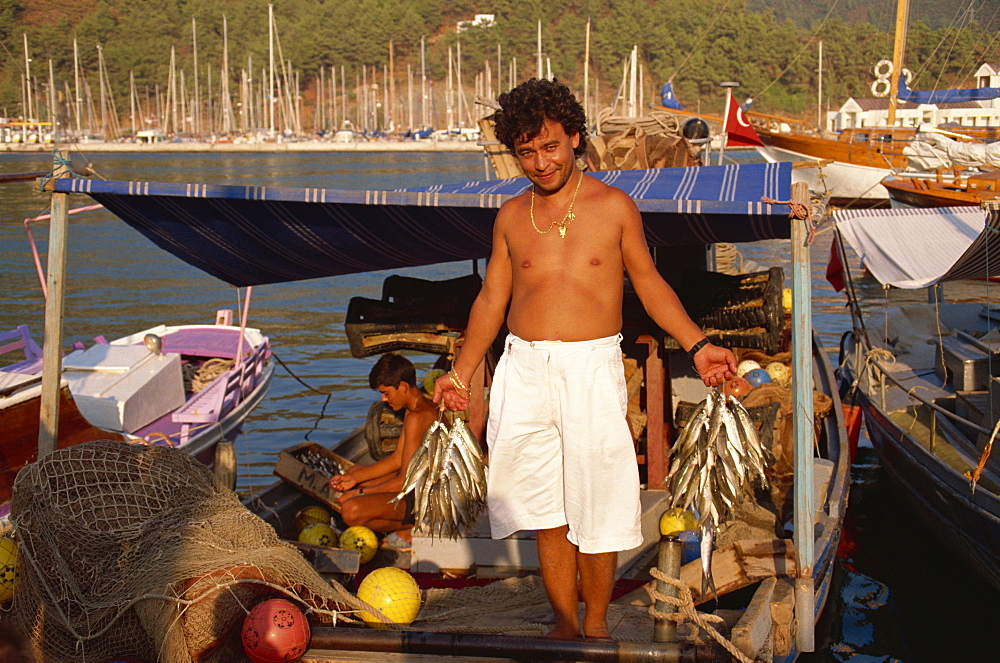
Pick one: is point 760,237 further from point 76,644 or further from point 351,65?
point 351,65

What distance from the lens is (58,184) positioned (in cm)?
537

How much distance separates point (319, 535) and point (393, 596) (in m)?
1.84

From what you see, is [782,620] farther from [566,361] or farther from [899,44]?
[899,44]

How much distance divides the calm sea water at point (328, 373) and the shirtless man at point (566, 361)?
3090 millimetres

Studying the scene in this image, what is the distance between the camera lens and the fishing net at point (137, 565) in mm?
4203

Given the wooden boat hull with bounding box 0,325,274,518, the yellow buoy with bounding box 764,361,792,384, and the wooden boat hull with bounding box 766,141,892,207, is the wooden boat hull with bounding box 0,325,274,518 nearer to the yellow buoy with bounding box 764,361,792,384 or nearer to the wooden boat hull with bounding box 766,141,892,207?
the yellow buoy with bounding box 764,361,792,384

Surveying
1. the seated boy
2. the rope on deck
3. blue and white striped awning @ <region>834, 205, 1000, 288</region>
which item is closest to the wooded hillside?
blue and white striped awning @ <region>834, 205, 1000, 288</region>

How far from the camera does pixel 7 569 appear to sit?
522cm

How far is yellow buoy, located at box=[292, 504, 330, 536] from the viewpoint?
23.8 feet

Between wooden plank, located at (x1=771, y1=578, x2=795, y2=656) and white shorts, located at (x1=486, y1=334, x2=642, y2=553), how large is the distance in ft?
3.68

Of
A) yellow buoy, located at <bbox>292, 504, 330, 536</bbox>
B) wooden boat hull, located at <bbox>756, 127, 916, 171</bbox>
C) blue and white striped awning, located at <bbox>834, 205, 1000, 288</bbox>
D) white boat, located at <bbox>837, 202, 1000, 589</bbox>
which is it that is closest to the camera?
yellow buoy, located at <bbox>292, 504, 330, 536</bbox>

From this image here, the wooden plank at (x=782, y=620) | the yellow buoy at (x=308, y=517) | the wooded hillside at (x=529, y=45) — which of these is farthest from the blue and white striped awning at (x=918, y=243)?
the wooded hillside at (x=529, y=45)

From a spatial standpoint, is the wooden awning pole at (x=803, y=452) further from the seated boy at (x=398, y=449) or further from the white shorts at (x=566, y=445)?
the seated boy at (x=398, y=449)

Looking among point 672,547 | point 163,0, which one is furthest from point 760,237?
point 163,0
